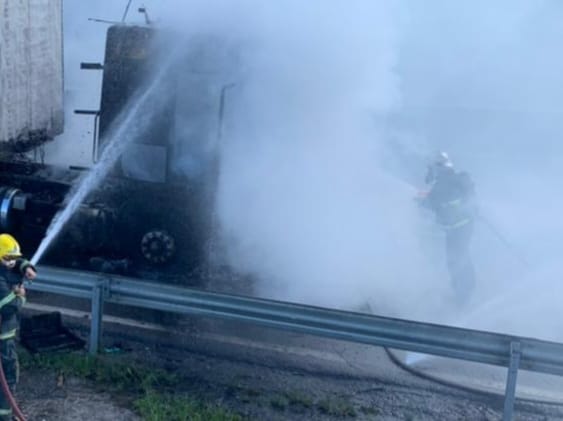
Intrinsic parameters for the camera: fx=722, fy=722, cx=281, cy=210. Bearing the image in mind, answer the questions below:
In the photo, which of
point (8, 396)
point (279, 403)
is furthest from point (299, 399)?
point (8, 396)

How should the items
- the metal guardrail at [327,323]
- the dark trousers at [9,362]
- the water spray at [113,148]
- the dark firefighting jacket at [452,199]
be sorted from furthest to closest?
the dark firefighting jacket at [452,199]
the water spray at [113,148]
the metal guardrail at [327,323]
the dark trousers at [9,362]

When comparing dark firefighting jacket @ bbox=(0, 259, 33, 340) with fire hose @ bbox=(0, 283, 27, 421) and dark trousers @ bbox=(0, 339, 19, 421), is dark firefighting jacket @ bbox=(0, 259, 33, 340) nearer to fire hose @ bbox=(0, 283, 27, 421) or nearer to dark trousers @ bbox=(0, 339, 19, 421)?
dark trousers @ bbox=(0, 339, 19, 421)

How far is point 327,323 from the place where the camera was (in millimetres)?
5105

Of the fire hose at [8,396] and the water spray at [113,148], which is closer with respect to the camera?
the fire hose at [8,396]

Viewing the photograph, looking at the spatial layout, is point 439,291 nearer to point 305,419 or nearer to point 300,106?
point 300,106

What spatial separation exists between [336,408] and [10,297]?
7.36 feet

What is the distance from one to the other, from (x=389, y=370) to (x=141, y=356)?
78.5 inches

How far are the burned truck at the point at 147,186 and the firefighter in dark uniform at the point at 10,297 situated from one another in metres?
2.90

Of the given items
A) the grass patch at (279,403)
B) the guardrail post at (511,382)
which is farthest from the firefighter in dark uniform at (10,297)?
the guardrail post at (511,382)

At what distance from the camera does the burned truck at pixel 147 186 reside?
733 cm

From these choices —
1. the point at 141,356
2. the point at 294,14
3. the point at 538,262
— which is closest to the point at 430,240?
the point at 538,262

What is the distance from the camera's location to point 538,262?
9.55m

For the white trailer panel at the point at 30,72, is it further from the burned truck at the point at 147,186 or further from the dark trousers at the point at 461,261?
the dark trousers at the point at 461,261

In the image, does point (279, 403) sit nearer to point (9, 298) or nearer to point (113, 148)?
point (9, 298)
